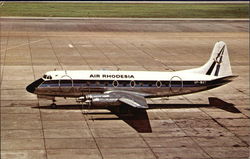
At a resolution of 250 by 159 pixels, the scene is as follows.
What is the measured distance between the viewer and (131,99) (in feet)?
Answer: 140

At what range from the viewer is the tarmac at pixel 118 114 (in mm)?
35156

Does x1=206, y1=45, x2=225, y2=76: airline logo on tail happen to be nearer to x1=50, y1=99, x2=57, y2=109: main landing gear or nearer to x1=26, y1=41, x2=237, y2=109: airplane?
x1=26, y1=41, x2=237, y2=109: airplane

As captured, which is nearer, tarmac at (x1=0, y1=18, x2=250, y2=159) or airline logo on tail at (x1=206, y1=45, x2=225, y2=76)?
tarmac at (x1=0, y1=18, x2=250, y2=159)

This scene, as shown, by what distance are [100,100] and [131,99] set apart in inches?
113

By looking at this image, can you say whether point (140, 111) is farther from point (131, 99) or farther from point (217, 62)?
point (217, 62)

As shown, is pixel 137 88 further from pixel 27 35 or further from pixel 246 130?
pixel 27 35

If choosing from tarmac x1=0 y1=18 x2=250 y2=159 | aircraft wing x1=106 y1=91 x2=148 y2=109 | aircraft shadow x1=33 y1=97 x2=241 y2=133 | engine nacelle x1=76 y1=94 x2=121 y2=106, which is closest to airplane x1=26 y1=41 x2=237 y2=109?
aircraft wing x1=106 y1=91 x2=148 y2=109

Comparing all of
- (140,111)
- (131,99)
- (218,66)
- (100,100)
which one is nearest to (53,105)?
(100,100)

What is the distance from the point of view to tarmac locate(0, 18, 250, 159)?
115ft

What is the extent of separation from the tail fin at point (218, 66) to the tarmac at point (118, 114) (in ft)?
11.0

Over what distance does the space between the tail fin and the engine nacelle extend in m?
9.69

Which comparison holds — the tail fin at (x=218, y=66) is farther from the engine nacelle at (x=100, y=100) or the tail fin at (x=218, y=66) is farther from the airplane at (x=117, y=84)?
the engine nacelle at (x=100, y=100)

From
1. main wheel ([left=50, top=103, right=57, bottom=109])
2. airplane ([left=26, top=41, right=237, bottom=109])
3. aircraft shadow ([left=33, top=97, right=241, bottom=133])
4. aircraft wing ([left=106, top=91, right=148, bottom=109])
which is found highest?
airplane ([left=26, top=41, right=237, bottom=109])

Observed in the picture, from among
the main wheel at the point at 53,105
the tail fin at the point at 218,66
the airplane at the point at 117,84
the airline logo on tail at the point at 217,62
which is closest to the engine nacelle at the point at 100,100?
the airplane at the point at 117,84
